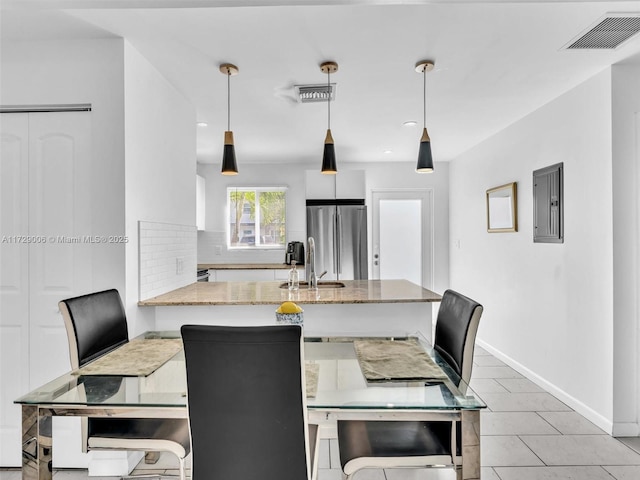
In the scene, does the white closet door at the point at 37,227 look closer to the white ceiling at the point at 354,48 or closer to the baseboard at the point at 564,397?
the white ceiling at the point at 354,48

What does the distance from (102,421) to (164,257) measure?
1371 mm

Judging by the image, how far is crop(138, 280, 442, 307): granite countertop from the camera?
2488 millimetres

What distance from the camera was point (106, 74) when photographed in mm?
2295

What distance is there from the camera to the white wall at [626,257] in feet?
8.49

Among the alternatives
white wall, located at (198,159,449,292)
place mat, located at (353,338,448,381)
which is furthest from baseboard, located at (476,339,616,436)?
white wall, located at (198,159,449,292)

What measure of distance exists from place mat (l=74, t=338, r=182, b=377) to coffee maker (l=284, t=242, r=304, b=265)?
3.59 metres

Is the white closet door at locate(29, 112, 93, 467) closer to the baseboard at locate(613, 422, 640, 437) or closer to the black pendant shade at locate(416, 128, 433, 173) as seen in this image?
the black pendant shade at locate(416, 128, 433, 173)

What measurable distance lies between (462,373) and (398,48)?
182 cm

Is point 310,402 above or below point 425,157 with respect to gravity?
below

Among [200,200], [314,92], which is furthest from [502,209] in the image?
[200,200]

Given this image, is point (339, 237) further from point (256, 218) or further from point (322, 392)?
point (322, 392)

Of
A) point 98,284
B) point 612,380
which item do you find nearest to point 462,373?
point 612,380

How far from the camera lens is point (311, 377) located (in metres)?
1.44

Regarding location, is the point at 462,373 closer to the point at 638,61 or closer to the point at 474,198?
the point at 638,61
